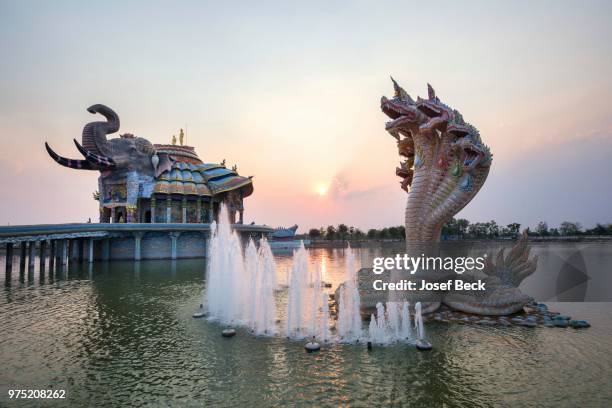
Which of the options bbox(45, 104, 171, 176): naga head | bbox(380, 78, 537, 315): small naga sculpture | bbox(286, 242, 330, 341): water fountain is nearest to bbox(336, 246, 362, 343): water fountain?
bbox(286, 242, 330, 341): water fountain

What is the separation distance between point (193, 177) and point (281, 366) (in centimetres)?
4101

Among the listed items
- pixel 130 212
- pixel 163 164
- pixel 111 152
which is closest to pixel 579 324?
pixel 130 212

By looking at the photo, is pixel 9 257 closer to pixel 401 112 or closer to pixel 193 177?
pixel 193 177

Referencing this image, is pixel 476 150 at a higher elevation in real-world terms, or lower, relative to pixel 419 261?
higher

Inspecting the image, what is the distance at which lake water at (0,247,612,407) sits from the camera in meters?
7.05

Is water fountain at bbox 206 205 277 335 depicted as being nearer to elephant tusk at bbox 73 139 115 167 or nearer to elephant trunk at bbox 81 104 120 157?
elephant tusk at bbox 73 139 115 167

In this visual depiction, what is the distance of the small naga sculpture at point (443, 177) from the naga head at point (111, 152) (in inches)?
1390

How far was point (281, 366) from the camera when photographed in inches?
339

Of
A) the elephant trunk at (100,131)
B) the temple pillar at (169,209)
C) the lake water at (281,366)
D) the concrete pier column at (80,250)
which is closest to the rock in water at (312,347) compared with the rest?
the lake water at (281,366)

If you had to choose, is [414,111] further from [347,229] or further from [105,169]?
[347,229]

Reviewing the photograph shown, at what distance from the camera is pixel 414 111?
1409cm

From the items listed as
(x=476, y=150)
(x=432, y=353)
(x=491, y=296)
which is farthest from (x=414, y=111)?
(x=432, y=353)

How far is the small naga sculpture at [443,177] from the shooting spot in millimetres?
13477

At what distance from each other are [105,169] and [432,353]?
41467mm
